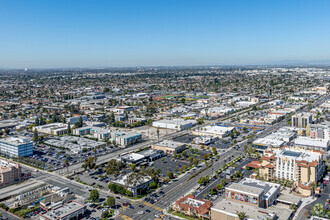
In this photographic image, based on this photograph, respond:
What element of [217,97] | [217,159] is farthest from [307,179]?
[217,97]

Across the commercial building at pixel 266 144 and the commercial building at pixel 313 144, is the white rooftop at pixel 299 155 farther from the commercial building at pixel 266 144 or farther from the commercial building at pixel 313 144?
the commercial building at pixel 313 144

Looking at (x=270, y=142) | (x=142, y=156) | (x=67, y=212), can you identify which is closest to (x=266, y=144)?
(x=270, y=142)

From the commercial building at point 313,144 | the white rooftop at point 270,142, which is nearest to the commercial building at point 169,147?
the white rooftop at point 270,142

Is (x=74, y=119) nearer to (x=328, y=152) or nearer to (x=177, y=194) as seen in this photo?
(x=177, y=194)

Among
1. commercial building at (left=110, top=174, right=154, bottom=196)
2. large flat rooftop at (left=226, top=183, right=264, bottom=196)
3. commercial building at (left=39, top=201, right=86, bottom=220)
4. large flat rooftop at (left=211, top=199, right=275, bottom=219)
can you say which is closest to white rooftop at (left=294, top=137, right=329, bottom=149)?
large flat rooftop at (left=226, top=183, right=264, bottom=196)

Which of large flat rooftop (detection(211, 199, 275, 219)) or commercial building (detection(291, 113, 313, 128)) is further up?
commercial building (detection(291, 113, 313, 128))

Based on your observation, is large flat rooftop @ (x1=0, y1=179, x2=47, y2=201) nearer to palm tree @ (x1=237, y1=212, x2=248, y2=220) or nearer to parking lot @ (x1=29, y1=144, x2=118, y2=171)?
parking lot @ (x1=29, y1=144, x2=118, y2=171)

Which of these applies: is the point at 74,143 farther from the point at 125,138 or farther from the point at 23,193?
the point at 23,193
